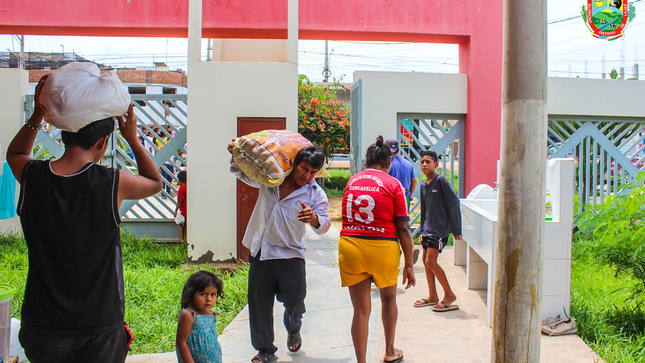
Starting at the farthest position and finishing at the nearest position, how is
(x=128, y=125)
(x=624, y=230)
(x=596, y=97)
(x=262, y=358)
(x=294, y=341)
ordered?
(x=596, y=97) < (x=624, y=230) < (x=294, y=341) < (x=262, y=358) < (x=128, y=125)

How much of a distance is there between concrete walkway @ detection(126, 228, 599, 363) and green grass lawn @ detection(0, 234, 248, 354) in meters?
0.39

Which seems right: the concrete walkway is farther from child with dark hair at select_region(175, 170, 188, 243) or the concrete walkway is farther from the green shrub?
child with dark hair at select_region(175, 170, 188, 243)

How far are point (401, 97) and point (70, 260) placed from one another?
282 inches

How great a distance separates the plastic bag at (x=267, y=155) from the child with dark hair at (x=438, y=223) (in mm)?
1735

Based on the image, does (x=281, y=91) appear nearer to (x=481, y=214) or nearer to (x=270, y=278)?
(x=481, y=214)

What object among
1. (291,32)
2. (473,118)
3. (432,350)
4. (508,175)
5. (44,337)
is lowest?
(432,350)

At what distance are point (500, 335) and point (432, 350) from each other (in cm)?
148

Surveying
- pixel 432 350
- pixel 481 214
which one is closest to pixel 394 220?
pixel 432 350

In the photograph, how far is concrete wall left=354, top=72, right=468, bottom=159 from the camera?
28.0ft

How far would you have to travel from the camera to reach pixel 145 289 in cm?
576

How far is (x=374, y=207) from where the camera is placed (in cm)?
367

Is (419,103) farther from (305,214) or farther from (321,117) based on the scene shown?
(321,117)

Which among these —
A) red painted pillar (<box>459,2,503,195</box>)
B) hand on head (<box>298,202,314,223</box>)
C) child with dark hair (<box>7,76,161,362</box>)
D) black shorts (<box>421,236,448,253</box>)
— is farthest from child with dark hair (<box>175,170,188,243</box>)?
child with dark hair (<box>7,76,161,362</box>)

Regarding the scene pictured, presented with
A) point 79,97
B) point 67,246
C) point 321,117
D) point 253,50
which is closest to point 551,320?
point 67,246
